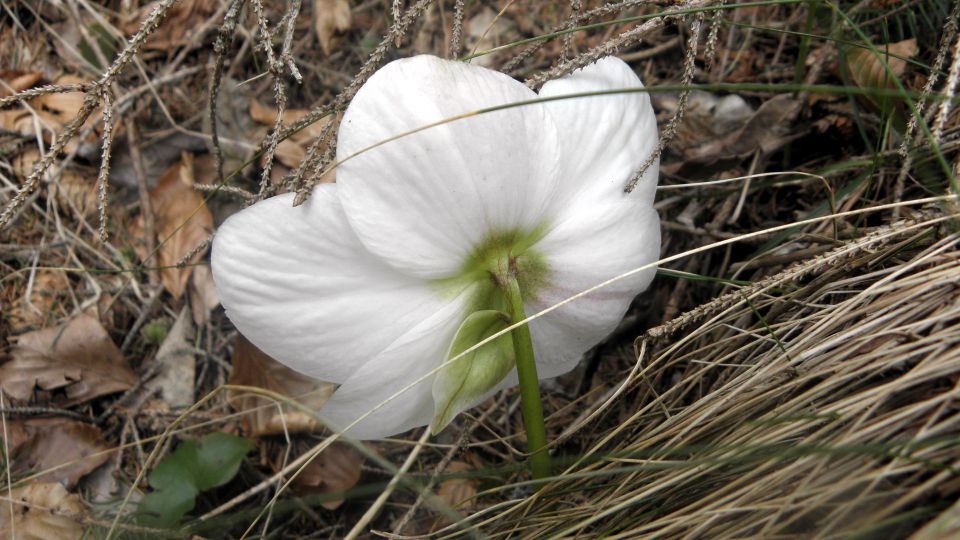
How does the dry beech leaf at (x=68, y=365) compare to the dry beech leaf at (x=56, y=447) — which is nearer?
the dry beech leaf at (x=56, y=447)

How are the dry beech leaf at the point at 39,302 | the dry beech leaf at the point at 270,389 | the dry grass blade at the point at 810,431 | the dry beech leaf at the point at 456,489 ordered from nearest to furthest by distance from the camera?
the dry grass blade at the point at 810,431 < the dry beech leaf at the point at 456,489 < the dry beech leaf at the point at 270,389 < the dry beech leaf at the point at 39,302

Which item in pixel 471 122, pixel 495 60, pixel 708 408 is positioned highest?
pixel 471 122

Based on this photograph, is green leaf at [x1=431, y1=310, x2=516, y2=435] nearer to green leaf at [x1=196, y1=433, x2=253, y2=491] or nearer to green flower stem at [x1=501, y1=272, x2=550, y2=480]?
green flower stem at [x1=501, y1=272, x2=550, y2=480]

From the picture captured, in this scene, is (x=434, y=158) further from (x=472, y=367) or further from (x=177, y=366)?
(x=177, y=366)

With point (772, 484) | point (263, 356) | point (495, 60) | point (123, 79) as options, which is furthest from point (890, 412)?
point (123, 79)

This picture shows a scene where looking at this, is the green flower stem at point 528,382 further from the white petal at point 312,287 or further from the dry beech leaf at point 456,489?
the dry beech leaf at point 456,489

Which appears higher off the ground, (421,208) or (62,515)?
(421,208)

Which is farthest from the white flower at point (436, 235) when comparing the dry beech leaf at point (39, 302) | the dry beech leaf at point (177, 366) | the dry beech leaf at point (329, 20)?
the dry beech leaf at point (329, 20)

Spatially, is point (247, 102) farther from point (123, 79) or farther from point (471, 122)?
point (471, 122)
